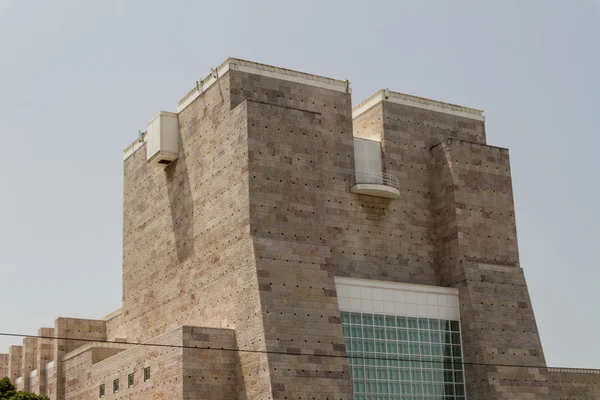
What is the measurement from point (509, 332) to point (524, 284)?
3.29 m

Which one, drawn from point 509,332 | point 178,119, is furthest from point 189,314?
point 509,332

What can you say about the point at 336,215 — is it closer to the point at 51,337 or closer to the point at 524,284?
the point at 524,284

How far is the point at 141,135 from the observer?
5622 cm

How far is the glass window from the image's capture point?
45.9m

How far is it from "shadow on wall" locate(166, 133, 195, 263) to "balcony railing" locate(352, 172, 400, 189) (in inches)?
337

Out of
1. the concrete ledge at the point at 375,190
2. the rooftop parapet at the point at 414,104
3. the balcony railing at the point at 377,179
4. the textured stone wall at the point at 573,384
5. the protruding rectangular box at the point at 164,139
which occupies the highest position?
the rooftop parapet at the point at 414,104

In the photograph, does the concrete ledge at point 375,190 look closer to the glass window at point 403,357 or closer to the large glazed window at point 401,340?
the large glazed window at point 401,340

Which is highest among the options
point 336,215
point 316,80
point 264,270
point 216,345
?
point 316,80

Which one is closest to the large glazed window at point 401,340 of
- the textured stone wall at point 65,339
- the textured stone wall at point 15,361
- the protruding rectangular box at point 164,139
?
the protruding rectangular box at point 164,139

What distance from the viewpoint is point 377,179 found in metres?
50.4

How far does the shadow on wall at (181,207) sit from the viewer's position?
49.9 metres

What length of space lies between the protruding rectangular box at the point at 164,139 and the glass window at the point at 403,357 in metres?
13.2

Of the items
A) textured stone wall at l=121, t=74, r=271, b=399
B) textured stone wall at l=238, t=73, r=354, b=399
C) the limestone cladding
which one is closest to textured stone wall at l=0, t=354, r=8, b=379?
the limestone cladding

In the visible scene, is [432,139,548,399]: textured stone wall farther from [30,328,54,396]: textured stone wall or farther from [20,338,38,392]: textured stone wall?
[20,338,38,392]: textured stone wall
